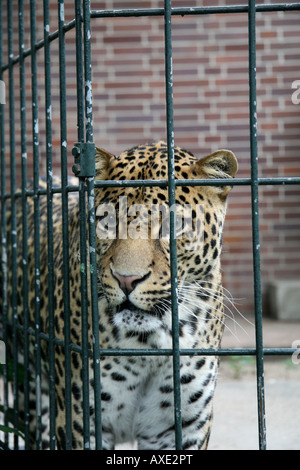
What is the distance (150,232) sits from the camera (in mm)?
2535

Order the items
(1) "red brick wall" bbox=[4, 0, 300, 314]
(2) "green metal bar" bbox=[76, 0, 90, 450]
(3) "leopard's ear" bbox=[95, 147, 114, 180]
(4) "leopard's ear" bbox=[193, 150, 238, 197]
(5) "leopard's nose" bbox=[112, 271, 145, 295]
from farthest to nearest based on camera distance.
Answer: (1) "red brick wall" bbox=[4, 0, 300, 314] < (3) "leopard's ear" bbox=[95, 147, 114, 180] < (4) "leopard's ear" bbox=[193, 150, 238, 197] < (5) "leopard's nose" bbox=[112, 271, 145, 295] < (2) "green metal bar" bbox=[76, 0, 90, 450]

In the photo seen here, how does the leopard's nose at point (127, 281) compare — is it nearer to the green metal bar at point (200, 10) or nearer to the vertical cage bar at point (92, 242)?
the vertical cage bar at point (92, 242)

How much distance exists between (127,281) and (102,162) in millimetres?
558

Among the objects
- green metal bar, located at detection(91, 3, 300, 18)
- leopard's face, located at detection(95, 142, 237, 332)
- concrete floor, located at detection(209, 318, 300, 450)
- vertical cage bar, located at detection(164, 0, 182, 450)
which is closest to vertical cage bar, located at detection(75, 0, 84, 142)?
green metal bar, located at detection(91, 3, 300, 18)

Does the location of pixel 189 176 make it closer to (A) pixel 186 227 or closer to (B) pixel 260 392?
(A) pixel 186 227

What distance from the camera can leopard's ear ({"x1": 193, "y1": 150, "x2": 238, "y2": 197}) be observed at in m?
2.57

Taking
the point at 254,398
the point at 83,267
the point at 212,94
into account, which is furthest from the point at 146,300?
the point at 212,94

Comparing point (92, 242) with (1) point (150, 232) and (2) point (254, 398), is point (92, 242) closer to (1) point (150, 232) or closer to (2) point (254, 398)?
(1) point (150, 232)

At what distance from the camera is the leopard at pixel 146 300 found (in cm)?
249

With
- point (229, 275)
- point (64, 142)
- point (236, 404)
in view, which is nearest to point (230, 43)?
point (229, 275)

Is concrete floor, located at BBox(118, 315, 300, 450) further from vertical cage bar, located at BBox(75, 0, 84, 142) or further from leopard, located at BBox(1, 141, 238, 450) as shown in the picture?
vertical cage bar, located at BBox(75, 0, 84, 142)

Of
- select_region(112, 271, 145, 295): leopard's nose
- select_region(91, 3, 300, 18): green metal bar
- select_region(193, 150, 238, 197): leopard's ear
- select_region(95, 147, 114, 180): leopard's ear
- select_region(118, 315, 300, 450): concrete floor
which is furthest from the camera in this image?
select_region(118, 315, 300, 450): concrete floor

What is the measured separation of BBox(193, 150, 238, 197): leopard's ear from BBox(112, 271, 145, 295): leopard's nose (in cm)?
51

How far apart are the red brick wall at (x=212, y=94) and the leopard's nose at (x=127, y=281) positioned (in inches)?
194
